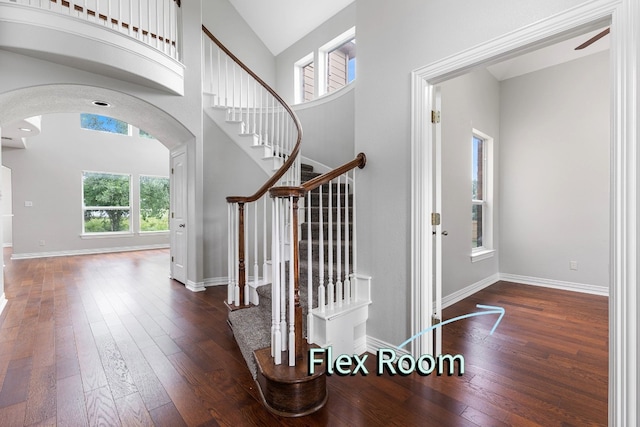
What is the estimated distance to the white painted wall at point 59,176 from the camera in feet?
21.4

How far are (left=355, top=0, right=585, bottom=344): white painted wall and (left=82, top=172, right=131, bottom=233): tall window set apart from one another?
8.00 metres

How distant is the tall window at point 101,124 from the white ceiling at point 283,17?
13.4 feet

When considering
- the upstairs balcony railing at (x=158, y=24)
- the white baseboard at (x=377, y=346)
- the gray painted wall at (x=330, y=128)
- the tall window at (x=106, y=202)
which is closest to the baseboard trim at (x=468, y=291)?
the white baseboard at (x=377, y=346)

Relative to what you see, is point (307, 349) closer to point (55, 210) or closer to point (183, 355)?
point (183, 355)

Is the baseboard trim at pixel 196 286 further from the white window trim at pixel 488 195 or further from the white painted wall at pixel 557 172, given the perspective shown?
the white painted wall at pixel 557 172

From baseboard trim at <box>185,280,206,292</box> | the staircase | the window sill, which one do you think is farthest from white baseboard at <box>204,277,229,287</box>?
the window sill

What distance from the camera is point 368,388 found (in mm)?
1821

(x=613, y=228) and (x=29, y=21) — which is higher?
(x=29, y=21)

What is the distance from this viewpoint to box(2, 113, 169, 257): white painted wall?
6523 millimetres

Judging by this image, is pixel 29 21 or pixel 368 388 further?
pixel 29 21

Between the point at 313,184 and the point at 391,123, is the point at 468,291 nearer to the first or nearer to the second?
the point at 391,123

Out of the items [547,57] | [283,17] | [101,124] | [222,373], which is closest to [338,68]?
[283,17]

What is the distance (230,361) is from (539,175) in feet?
15.4

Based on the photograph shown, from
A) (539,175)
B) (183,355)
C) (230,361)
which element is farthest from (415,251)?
(539,175)
